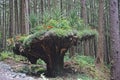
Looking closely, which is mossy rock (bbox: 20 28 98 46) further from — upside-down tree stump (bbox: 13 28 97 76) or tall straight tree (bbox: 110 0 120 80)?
tall straight tree (bbox: 110 0 120 80)

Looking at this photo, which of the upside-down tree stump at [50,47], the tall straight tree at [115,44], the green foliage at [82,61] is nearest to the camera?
the tall straight tree at [115,44]

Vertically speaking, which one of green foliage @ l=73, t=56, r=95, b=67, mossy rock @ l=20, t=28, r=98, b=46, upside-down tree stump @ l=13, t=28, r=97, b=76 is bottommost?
green foliage @ l=73, t=56, r=95, b=67

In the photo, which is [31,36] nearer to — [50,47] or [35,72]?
[50,47]

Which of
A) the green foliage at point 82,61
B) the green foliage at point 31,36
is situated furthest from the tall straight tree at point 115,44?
the green foliage at point 82,61

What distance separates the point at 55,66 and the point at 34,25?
Result: 2.14 meters

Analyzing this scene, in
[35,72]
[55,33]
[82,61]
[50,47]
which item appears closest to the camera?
[55,33]

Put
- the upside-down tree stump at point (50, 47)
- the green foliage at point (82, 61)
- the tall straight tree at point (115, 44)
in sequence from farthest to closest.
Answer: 1. the green foliage at point (82, 61)
2. the upside-down tree stump at point (50, 47)
3. the tall straight tree at point (115, 44)

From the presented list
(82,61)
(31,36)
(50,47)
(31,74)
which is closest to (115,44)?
(50,47)

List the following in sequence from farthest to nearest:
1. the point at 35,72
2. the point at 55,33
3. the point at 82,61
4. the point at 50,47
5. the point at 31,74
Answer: the point at 82,61, the point at 35,72, the point at 31,74, the point at 50,47, the point at 55,33

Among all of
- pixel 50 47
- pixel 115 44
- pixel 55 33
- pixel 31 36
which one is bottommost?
pixel 50 47

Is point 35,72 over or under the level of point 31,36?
under

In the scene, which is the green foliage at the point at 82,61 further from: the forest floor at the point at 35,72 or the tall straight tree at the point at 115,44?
the tall straight tree at the point at 115,44

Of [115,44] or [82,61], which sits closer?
[115,44]

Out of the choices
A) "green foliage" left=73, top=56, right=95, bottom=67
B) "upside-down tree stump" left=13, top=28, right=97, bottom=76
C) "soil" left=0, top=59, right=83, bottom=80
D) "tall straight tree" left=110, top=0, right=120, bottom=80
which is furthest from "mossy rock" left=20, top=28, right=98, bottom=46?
"green foliage" left=73, top=56, right=95, bottom=67
